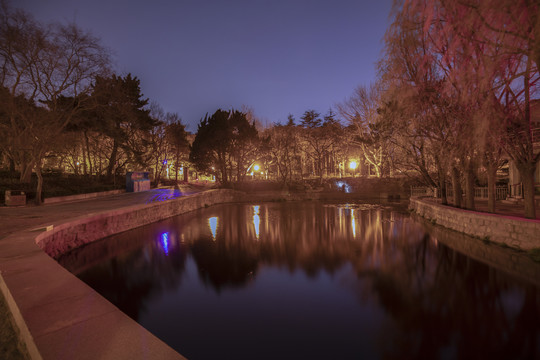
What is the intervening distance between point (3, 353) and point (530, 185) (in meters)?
13.7

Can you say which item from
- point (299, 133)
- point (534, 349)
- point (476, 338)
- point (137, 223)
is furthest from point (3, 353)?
point (299, 133)

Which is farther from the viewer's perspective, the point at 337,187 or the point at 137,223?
the point at 337,187

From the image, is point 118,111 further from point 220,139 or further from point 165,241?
point 165,241

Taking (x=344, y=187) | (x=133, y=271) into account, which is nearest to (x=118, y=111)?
(x=133, y=271)

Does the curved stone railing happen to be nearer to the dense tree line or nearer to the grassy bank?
the grassy bank

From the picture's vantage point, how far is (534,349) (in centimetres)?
472

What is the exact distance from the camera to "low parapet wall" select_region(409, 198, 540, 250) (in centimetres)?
899

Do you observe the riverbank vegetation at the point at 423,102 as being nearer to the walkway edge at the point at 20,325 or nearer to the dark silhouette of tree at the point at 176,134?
the dark silhouette of tree at the point at 176,134

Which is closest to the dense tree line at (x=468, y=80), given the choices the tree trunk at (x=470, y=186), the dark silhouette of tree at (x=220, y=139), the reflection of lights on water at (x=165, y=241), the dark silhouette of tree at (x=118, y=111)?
the tree trunk at (x=470, y=186)

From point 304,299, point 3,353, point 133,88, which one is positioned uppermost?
point 133,88

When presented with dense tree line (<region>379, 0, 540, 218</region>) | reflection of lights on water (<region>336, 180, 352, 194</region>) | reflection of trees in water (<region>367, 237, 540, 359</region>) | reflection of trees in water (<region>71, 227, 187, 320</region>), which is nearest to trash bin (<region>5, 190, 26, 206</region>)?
reflection of trees in water (<region>71, 227, 187, 320</region>)

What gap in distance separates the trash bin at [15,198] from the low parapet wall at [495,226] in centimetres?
2327

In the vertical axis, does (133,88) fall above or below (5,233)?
above

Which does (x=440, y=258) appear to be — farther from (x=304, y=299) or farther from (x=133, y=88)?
(x=133, y=88)
